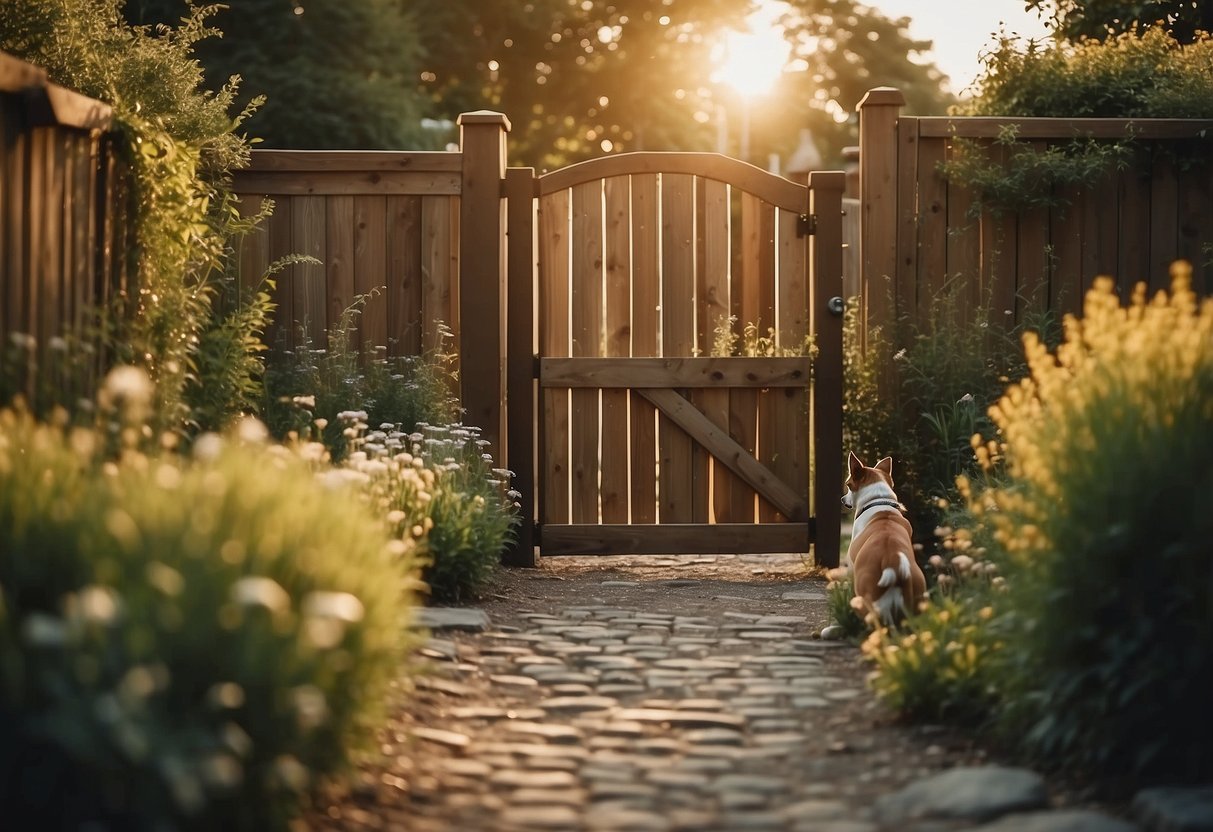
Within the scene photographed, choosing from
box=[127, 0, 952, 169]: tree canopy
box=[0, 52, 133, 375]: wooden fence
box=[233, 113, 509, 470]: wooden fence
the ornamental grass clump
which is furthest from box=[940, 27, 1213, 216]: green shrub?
box=[127, 0, 952, 169]: tree canopy

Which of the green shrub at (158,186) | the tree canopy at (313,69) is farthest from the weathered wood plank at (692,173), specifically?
the tree canopy at (313,69)

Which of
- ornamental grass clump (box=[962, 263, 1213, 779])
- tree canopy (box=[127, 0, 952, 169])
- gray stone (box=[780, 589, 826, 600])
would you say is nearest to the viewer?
ornamental grass clump (box=[962, 263, 1213, 779])

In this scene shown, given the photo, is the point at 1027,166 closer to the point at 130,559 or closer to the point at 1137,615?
the point at 1137,615

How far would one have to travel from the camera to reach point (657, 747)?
14.1 feet

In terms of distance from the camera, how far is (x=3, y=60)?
188 inches

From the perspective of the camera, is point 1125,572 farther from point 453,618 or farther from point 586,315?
point 586,315

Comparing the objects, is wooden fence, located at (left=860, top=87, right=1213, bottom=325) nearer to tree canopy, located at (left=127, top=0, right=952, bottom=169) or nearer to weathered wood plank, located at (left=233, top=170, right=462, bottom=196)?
weathered wood plank, located at (left=233, top=170, right=462, bottom=196)

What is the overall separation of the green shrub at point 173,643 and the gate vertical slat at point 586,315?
4.23 meters

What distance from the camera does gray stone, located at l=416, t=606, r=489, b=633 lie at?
5805mm

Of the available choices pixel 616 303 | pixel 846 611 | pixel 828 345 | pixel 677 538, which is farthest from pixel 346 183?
pixel 846 611

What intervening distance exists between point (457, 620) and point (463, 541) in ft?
1.99

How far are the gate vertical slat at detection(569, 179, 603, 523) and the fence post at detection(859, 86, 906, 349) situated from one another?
4.69 feet

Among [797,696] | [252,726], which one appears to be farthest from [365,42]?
[252,726]

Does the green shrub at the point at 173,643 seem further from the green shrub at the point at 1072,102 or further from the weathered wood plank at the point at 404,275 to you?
the green shrub at the point at 1072,102
